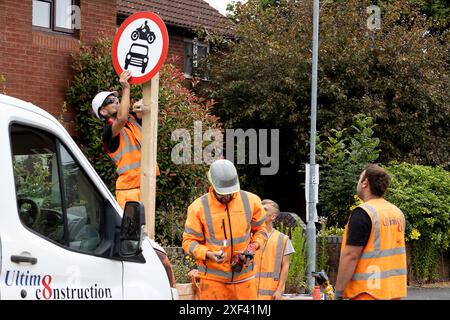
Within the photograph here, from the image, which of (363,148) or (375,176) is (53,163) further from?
(363,148)

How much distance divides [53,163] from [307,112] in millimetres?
17846

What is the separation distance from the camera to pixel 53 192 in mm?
5223

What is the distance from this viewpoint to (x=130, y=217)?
546 centimetres

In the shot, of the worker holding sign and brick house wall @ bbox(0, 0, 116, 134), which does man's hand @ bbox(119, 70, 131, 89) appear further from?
brick house wall @ bbox(0, 0, 116, 134)

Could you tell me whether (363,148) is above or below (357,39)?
below

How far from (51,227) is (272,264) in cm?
419

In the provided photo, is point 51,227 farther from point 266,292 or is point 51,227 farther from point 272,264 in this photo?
point 272,264

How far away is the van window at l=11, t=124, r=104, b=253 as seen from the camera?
5.01 meters

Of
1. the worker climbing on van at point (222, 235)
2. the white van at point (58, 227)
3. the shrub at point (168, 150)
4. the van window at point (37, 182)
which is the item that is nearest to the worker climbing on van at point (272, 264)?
the worker climbing on van at point (222, 235)

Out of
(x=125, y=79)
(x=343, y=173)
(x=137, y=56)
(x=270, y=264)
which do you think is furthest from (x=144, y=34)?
(x=343, y=173)

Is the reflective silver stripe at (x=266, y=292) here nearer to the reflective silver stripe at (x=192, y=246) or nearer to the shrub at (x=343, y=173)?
the reflective silver stripe at (x=192, y=246)

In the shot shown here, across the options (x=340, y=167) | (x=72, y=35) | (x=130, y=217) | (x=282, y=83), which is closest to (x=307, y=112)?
(x=282, y=83)

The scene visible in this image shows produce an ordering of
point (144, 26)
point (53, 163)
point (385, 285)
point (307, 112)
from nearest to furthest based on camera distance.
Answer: point (53, 163) → point (385, 285) → point (144, 26) → point (307, 112)

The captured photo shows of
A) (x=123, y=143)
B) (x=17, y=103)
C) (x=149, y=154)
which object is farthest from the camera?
(x=123, y=143)
